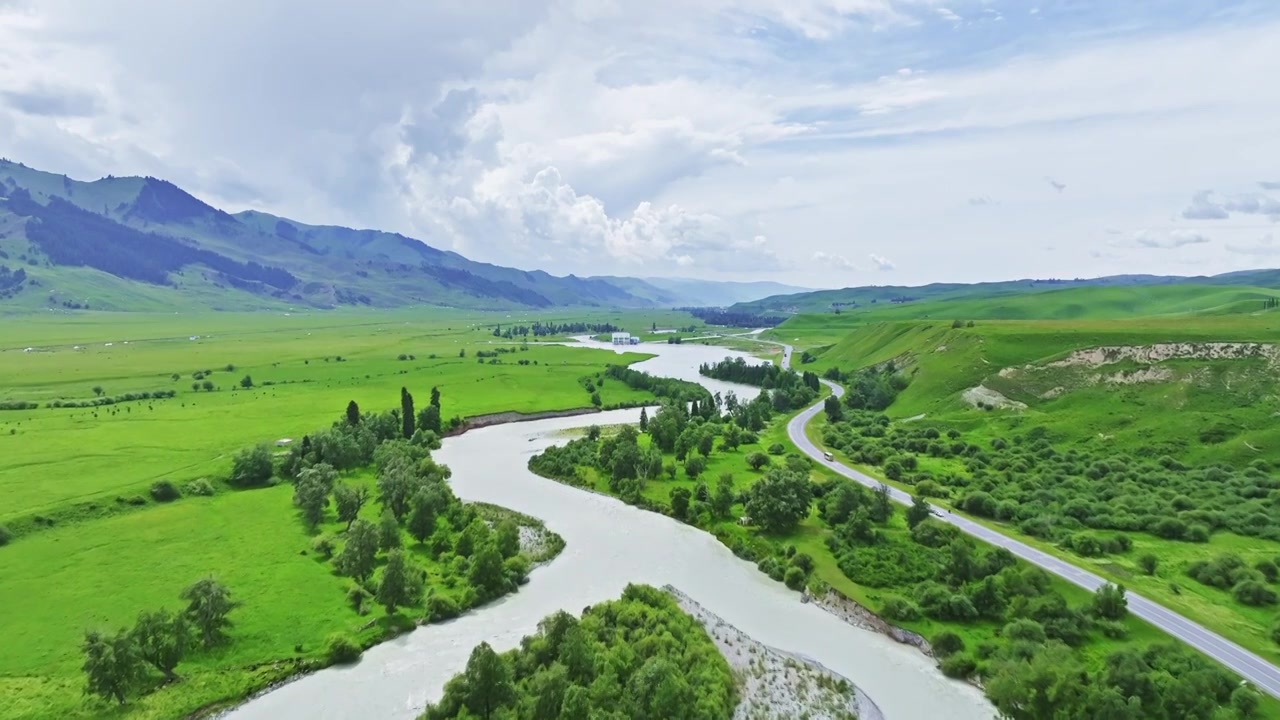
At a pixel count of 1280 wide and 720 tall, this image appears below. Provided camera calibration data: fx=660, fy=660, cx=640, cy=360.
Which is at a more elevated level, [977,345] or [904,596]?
[977,345]

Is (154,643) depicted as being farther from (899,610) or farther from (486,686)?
(899,610)

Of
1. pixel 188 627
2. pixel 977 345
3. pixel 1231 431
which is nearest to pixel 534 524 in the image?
pixel 188 627

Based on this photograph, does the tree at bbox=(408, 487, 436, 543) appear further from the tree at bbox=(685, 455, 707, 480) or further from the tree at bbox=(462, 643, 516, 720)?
the tree at bbox=(685, 455, 707, 480)

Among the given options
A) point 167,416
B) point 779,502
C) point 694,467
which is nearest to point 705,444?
point 694,467

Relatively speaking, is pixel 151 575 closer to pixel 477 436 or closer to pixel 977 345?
pixel 477 436

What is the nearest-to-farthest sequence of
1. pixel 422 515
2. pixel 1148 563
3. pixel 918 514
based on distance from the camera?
1. pixel 1148 563
2. pixel 918 514
3. pixel 422 515

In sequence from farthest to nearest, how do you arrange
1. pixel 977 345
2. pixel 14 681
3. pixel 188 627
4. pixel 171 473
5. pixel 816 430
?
pixel 977 345, pixel 816 430, pixel 171 473, pixel 188 627, pixel 14 681

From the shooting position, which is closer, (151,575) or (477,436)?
(151,575)

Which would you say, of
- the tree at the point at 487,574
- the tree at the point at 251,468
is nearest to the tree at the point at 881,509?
the tree at the point at 487,574
